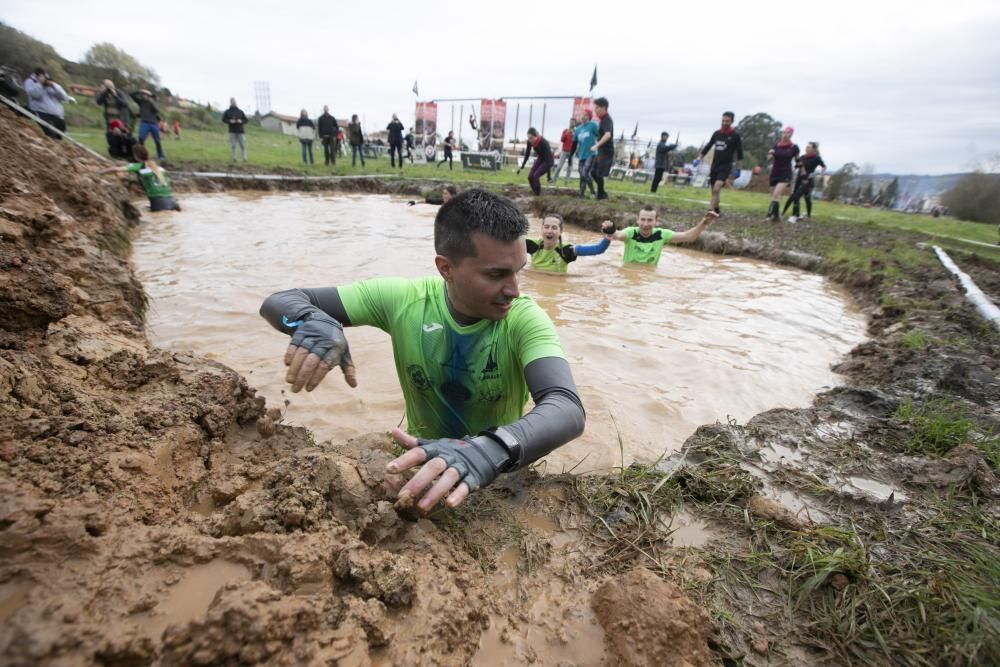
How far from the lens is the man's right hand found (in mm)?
1862

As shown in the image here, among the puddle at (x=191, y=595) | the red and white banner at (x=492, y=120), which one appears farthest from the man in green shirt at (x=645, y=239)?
the red and white banner at (x=492, y=120)

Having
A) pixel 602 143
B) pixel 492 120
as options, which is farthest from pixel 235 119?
pixel 492 120

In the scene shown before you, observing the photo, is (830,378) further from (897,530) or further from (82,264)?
(82,264)

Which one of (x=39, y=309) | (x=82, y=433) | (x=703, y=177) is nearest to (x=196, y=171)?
(x=39, y=309)

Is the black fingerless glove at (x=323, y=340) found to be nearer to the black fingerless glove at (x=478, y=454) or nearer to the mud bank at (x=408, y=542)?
the mud bank at (x=408, y=542)

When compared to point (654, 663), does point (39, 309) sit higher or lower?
higher

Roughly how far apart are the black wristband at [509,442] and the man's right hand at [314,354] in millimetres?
574

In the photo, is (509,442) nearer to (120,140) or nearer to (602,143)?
(602,143)

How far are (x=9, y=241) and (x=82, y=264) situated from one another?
62 centimetres

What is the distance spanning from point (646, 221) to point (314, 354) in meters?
6.89

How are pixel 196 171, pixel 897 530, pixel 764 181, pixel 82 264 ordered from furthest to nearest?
pixel 764 181
pixel 196 171
pixel 82 264
pixel 897 530

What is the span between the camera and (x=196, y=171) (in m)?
14.0

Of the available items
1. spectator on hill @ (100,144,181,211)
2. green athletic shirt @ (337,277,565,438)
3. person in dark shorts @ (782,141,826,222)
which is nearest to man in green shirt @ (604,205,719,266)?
person in dark shorts @ (782,141,826,222)

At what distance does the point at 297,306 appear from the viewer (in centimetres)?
224
